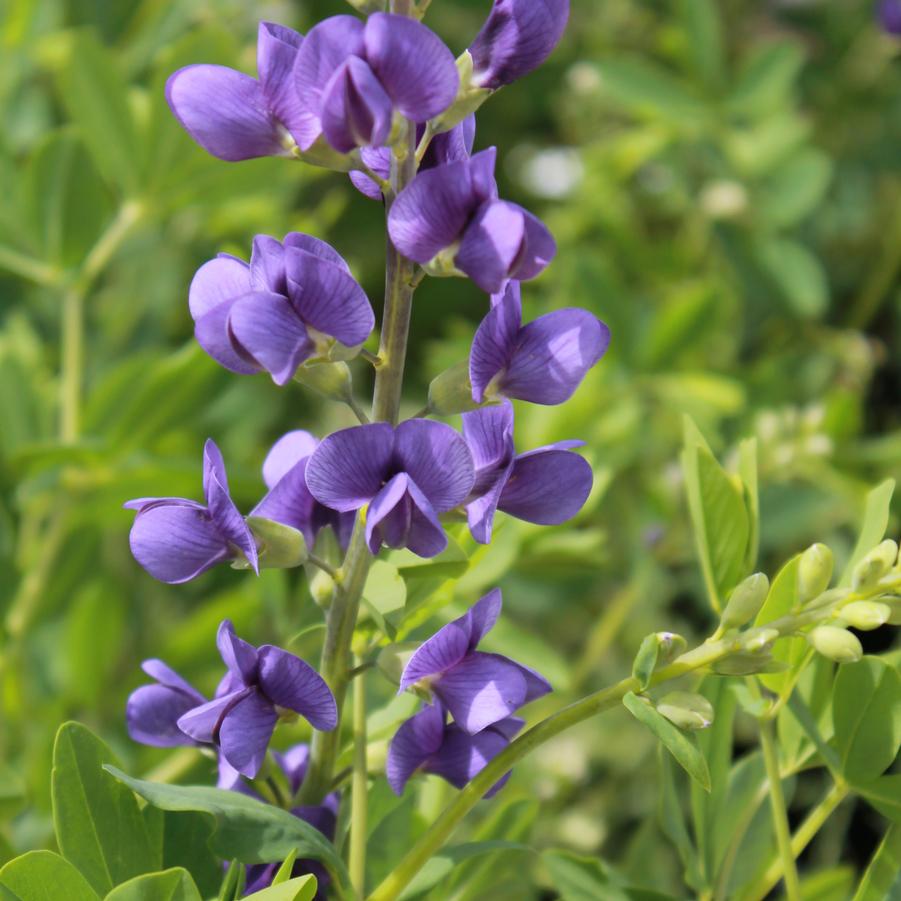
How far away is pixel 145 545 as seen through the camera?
0.58 m

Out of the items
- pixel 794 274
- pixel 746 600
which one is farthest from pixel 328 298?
pixel 794 274

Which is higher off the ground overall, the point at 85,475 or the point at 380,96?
the point at 380,96

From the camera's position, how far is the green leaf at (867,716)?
640mm

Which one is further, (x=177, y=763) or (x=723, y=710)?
(x=177, y=763)

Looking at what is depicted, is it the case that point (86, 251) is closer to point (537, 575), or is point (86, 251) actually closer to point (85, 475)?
point (85, 475)

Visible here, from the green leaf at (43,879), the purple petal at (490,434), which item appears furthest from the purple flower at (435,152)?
the green leaf at (43,879)

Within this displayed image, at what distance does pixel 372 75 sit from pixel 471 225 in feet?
0.23

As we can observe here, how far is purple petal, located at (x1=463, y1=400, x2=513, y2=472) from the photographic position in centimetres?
59

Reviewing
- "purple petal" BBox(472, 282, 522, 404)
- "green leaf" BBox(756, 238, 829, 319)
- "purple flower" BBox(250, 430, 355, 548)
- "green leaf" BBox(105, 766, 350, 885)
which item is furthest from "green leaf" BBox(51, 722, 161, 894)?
"green leaf" BBox(756, 238, 829, 319)

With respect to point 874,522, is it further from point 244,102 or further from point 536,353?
point 244,102

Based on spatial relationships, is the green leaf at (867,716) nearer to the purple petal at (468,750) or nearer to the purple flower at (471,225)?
the purple petal at (468,750)

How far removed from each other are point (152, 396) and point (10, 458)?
120 millimetres

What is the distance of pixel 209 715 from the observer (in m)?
0.58

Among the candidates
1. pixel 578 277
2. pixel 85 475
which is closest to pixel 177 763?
pixel 85 475
